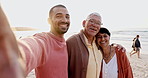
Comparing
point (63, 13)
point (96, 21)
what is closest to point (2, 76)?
point (63, 13)

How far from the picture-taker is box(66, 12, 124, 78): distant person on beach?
8.11 ft

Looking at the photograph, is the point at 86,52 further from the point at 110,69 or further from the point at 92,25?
the point at 110,69

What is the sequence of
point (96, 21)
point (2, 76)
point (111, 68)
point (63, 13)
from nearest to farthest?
point (2, 76) → point (63, 13) → point (96, 21) → point (111, 68)

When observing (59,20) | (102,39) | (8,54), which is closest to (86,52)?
(102,39)

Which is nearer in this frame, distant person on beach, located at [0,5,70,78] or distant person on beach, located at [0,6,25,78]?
distant person on beach, located at [0,6,25,78]

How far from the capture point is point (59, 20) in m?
2.01

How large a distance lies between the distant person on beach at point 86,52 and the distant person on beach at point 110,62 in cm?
13

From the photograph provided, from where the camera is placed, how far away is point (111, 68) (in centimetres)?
293

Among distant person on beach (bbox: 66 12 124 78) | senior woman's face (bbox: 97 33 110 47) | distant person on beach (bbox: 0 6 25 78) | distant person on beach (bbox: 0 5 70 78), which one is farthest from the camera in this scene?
senior woman's face (bbox: 97 33 110 47)

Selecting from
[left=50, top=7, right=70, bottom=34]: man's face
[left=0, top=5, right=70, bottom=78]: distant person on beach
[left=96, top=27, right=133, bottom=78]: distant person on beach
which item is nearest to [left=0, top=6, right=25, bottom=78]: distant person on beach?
[left=0, top=5, right=70, bottom=78]: distant person on beach

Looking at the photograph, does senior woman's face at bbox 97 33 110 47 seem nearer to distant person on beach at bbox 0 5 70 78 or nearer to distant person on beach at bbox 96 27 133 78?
distant person on beach at bbox 96 27 133 78

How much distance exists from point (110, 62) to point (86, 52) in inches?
22.6

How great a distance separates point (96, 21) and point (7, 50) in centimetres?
A: 251

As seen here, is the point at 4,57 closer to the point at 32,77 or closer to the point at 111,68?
the point at 111,68
